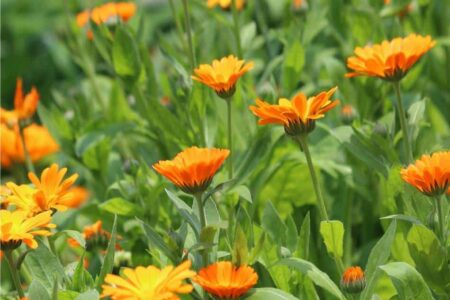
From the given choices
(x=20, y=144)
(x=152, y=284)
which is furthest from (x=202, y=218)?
(x=20, y=144)

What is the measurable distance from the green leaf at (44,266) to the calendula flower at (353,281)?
0.40 meters

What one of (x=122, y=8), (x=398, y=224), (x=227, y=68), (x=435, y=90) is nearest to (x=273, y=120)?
(x=227, y=68)

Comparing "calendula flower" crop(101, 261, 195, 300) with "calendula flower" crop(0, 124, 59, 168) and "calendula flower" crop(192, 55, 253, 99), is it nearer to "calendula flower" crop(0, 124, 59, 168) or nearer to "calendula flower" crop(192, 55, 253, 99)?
"calendula flower" crop(192, 55, 253, 99)

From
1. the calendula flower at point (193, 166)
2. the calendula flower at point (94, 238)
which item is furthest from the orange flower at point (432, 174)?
the calendula flower at point (94, 238)

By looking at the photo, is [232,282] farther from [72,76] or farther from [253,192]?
[72,76]

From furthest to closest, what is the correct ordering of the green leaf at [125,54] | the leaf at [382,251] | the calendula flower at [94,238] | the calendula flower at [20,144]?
the calendula flower at [20,144] → the green leaf at [125,54] → the calendula flower at [94,238] → the leaf at [382,251]

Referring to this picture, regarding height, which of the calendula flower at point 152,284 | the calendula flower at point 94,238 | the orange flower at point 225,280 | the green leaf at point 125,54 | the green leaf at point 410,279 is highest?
the green leaf at point 125,54

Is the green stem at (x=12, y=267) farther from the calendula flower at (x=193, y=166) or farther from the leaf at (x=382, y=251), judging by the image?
the leaf at (x=382, y=251)

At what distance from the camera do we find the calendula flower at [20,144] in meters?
2.31

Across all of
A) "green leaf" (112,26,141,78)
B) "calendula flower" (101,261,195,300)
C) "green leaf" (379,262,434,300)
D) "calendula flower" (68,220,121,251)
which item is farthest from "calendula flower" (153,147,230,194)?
"green leaf" (112,26,141,78)

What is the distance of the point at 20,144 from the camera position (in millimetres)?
2342

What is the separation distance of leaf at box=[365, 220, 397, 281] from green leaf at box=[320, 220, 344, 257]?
48 mm

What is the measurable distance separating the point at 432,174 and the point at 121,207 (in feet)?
2.06

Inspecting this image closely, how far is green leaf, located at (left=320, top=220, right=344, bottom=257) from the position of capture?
4.73 feet
